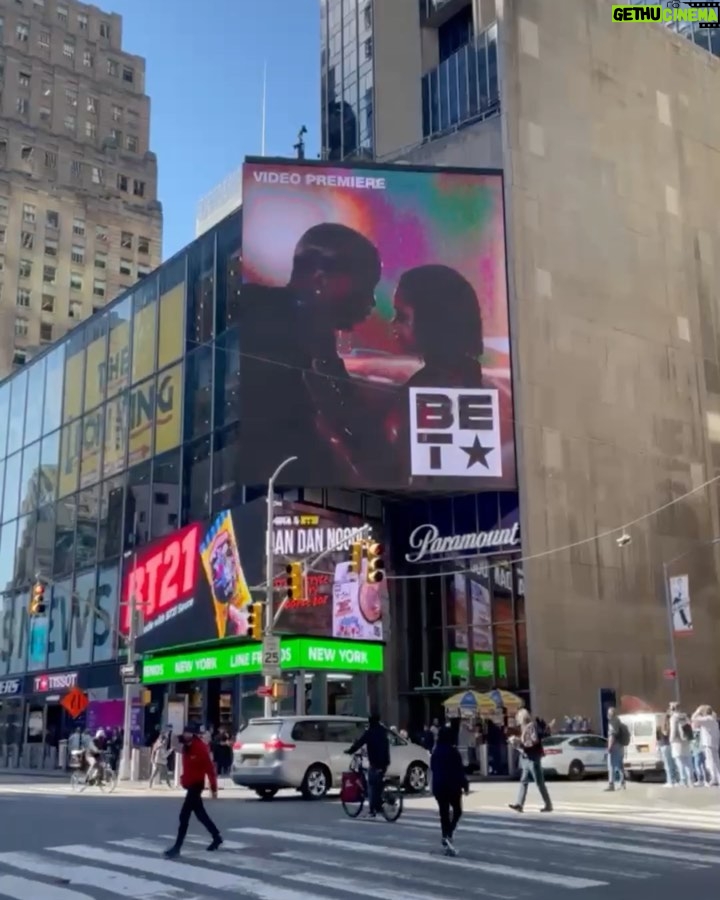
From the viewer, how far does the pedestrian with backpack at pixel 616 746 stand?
23.3 metres

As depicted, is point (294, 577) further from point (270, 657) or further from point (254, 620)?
point (270, 657)

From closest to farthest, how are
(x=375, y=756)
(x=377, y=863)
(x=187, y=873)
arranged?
(x=187, y=873) < (x=377, y=863) < (x=375, y=756)

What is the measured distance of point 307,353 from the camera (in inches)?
1537

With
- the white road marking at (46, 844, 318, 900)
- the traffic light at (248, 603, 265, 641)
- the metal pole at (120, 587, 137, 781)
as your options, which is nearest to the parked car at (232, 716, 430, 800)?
the traffic light at (248, 603, 265, 641)

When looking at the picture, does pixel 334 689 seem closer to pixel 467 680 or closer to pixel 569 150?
pixel 467 680

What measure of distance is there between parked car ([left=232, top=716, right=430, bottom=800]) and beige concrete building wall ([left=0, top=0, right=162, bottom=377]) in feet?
240

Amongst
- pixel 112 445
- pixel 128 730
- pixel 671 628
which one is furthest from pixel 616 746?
pixel 112 445

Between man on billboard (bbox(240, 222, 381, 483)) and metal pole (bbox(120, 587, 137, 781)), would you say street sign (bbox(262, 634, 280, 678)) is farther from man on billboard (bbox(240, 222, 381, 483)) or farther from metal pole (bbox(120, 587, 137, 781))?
man on billboard (bbox(240, 222, 381, 483))

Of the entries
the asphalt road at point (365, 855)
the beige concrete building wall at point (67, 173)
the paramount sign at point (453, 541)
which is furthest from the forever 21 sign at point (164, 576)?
the beige concrete building wall at point (67, 173)

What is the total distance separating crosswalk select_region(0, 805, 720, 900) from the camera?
10445mm

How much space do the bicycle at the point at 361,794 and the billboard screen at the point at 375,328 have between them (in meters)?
19.8

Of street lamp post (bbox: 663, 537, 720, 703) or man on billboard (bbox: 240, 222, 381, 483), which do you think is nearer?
street lamp post (bbox: 663, 537, 720, 703)

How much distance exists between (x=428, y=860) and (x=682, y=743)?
1334cm

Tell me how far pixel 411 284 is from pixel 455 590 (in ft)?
39.1
